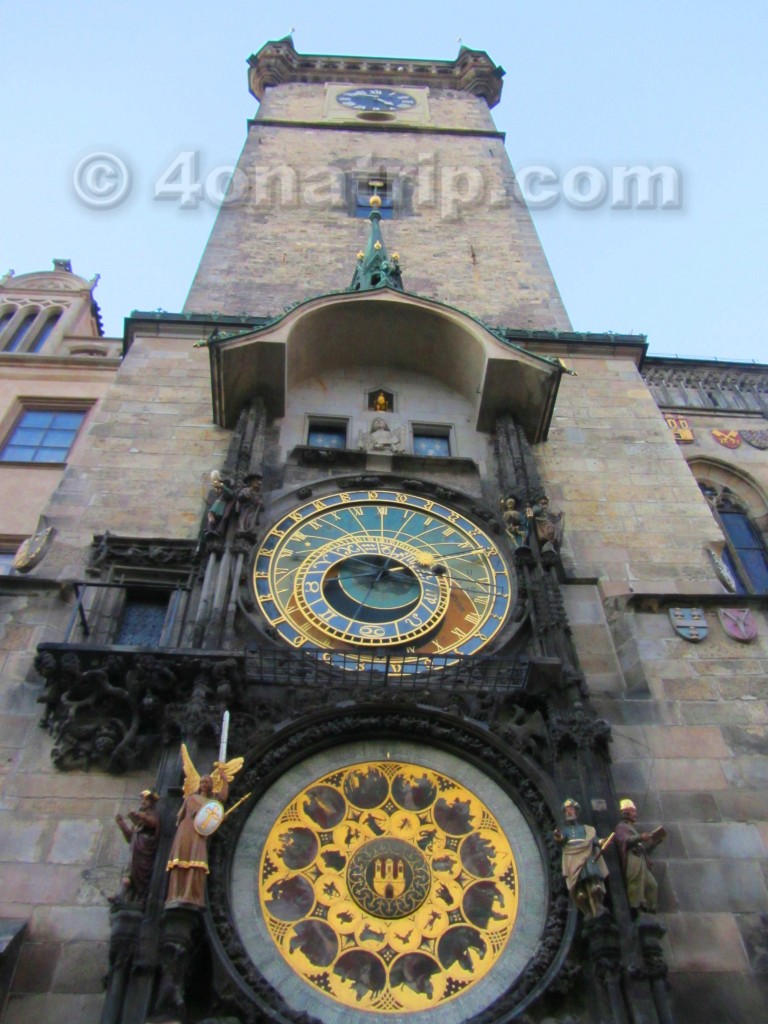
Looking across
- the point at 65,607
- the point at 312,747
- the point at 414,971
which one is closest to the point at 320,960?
the point at 414,971

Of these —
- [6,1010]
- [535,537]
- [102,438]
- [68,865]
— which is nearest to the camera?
[6,1010]

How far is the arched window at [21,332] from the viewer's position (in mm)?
14023

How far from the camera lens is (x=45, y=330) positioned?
1454 centimetres

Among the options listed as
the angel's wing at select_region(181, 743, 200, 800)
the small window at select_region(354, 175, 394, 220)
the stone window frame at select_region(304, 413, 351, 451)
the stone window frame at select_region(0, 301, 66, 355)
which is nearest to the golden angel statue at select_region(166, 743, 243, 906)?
the angel's wing at select_region(181, 743, 200, 800)

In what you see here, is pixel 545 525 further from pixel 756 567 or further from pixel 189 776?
pixel 756 567

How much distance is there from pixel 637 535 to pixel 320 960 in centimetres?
565

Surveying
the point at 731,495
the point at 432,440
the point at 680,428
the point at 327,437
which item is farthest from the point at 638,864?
the point at 680,428

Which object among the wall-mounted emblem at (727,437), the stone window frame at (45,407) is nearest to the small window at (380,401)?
the stone window frame at (45,407)

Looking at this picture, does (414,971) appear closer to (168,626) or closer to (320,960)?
(320,960)

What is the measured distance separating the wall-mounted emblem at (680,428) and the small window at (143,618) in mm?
7925

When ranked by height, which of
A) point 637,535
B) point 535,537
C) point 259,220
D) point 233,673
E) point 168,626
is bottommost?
point 233,673

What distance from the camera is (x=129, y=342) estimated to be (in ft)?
42.2

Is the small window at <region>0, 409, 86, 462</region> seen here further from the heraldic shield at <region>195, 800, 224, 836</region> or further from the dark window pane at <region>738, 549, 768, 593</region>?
the dark window pane at <region>738, 549, 768, 593</region>

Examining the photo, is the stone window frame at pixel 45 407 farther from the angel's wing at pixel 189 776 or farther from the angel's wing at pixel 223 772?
the angel's wing at pixel 223 772
